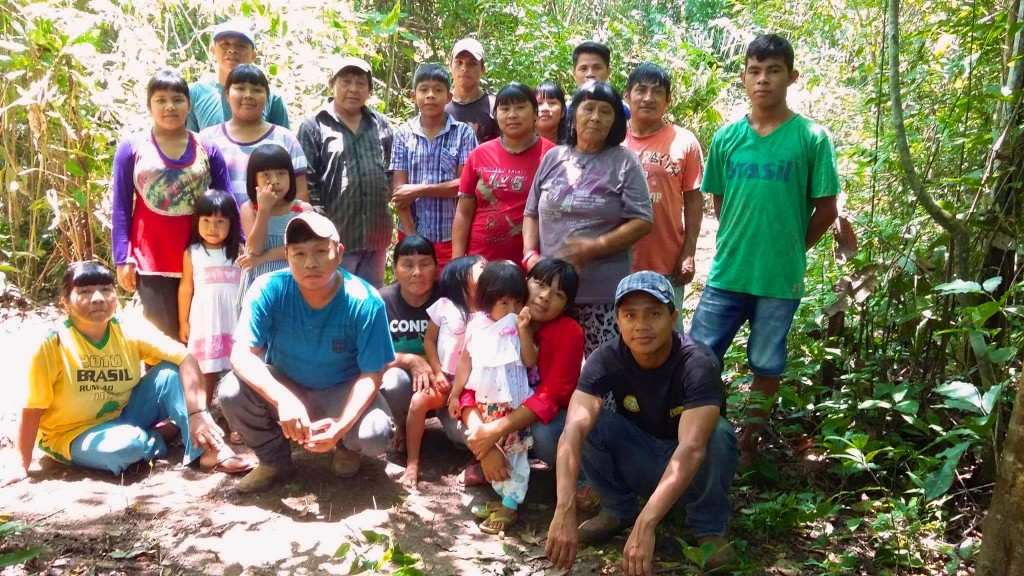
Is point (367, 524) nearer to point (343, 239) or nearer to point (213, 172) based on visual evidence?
point (343, 239)

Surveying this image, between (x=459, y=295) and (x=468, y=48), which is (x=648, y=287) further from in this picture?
(x=468, y=48)

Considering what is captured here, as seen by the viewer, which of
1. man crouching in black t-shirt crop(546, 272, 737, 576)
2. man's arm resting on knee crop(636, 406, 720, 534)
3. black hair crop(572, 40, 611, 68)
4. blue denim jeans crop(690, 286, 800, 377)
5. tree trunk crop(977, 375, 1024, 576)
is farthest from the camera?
black hair crop(572, 40, 611, 68)

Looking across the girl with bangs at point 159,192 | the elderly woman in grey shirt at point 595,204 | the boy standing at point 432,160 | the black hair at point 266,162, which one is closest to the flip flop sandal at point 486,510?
the elderly woman in grey shirt at point 595,204

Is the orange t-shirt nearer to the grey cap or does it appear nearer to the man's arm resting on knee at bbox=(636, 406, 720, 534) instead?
the man's arm resting on knee at bbox=(636, 406, 720, 534)

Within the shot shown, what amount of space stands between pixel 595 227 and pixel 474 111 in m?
1.55

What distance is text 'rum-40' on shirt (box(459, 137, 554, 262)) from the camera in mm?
4203

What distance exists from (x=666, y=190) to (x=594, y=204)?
61 centimetres

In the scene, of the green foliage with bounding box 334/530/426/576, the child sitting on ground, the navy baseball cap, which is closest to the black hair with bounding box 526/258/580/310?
the child sitting on ground

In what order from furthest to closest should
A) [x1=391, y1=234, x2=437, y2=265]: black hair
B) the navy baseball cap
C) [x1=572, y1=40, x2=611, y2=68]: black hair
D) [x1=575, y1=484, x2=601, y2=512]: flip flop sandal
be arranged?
[x1=572, y1=40, x2=611, y2=68]: black hair < [x1=391, y1=234, x2=437, y2=265]: black hair < [x1=575, y1=484, x2=601, y2=512]: flip flop sandal < the navy baseball cap

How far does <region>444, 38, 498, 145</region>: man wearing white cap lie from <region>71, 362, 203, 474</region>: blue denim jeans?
2.24 meters

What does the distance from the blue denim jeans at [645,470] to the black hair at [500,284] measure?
73 centimetres

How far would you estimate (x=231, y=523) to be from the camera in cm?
336

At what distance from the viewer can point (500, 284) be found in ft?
12.0

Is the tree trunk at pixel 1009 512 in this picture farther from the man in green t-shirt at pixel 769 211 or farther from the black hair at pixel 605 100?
the black hair at pixel 605 100
